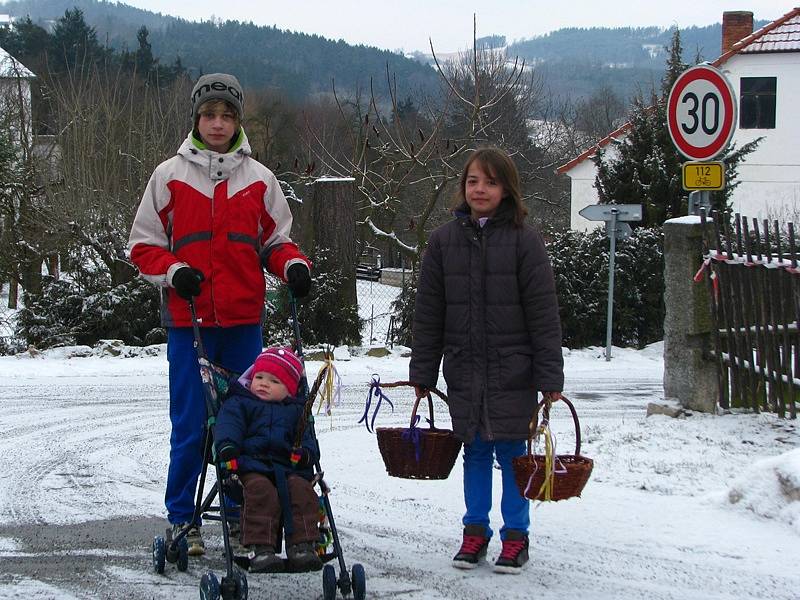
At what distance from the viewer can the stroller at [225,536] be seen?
4.18 metres

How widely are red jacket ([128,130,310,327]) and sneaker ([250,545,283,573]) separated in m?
1.24

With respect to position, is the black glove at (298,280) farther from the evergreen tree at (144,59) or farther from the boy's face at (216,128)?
the evergreen tree at (144,59)

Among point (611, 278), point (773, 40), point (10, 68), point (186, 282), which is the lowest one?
point (611, 278)

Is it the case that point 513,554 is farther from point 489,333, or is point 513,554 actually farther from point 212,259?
point 212,259

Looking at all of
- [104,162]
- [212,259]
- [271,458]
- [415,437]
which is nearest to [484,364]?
[415,437]

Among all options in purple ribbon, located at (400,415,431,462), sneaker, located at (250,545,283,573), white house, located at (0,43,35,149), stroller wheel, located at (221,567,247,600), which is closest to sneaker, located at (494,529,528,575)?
purple ribbon, located at (400,415,431,462)

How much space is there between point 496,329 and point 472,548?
1.05m

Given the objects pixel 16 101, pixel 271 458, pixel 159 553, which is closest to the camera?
pixel 271 458

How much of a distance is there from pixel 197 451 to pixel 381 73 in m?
139

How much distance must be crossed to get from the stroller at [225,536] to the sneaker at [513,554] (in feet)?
2.43

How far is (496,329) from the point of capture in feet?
16.3

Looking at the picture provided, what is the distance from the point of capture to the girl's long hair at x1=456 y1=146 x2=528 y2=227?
509 cm

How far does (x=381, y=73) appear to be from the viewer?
463 feet

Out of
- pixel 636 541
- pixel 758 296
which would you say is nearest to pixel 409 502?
pixel 636 541
